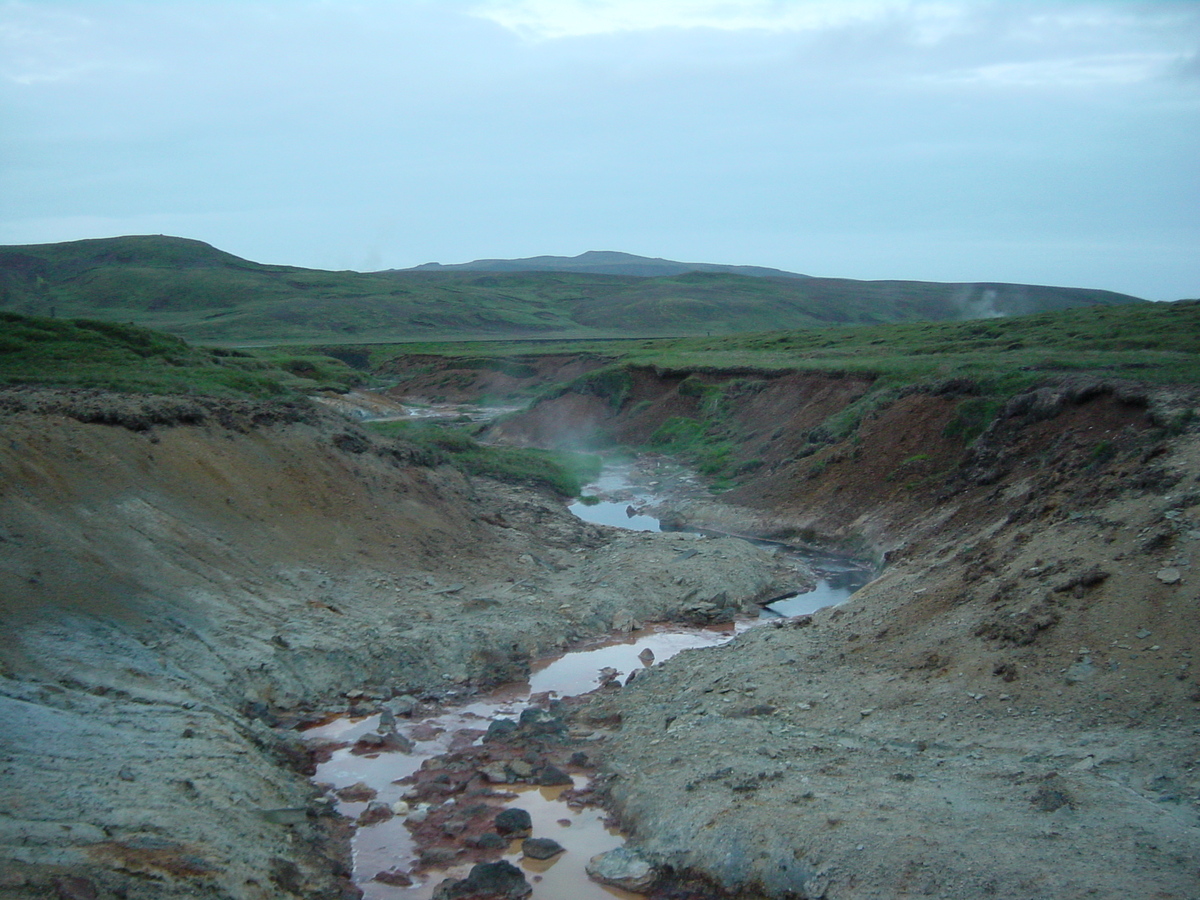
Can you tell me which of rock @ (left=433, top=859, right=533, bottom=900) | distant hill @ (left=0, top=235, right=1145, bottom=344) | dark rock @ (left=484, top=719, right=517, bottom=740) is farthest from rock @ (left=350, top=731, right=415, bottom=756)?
distant hill @ (left=0, top=235, right=1145, bottom=344)

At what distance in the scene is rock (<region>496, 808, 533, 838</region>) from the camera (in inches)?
372

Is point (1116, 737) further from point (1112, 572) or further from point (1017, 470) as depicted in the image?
point (1017, 470)

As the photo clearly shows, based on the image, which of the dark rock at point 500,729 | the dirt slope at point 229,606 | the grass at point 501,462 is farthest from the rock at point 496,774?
the grass at point 501,462

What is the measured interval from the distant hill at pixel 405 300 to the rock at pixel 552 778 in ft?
255

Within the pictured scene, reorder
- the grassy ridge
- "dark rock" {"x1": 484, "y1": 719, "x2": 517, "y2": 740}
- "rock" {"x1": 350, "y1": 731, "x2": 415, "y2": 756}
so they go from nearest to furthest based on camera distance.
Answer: "rock" {"x1": 350, "y1": 731, "x2": 415, "y2": 756} → "dark rock" {"x1": 484, "y1": 719, "x2": 517, "y2": 740} → the grassy ridge

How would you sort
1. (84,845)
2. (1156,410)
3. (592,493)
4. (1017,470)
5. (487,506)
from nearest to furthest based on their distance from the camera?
(84,845) → (1156,410) → (1017,470) → (487,506) → (592,493)

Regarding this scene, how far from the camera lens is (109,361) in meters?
24.1

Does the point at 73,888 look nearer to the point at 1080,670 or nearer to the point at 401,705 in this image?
the point at 401,705

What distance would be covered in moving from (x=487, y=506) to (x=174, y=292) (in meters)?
102

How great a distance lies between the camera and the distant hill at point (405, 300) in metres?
95.9

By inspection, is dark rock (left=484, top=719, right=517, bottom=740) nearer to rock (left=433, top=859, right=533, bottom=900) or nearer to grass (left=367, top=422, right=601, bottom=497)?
rock (left=433, top=859, right=533, bottom=900)

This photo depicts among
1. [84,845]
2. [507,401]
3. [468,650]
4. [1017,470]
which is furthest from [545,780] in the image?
[507,401]

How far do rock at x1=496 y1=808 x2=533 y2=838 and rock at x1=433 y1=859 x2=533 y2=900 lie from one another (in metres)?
0.78

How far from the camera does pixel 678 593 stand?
57.7 ft
